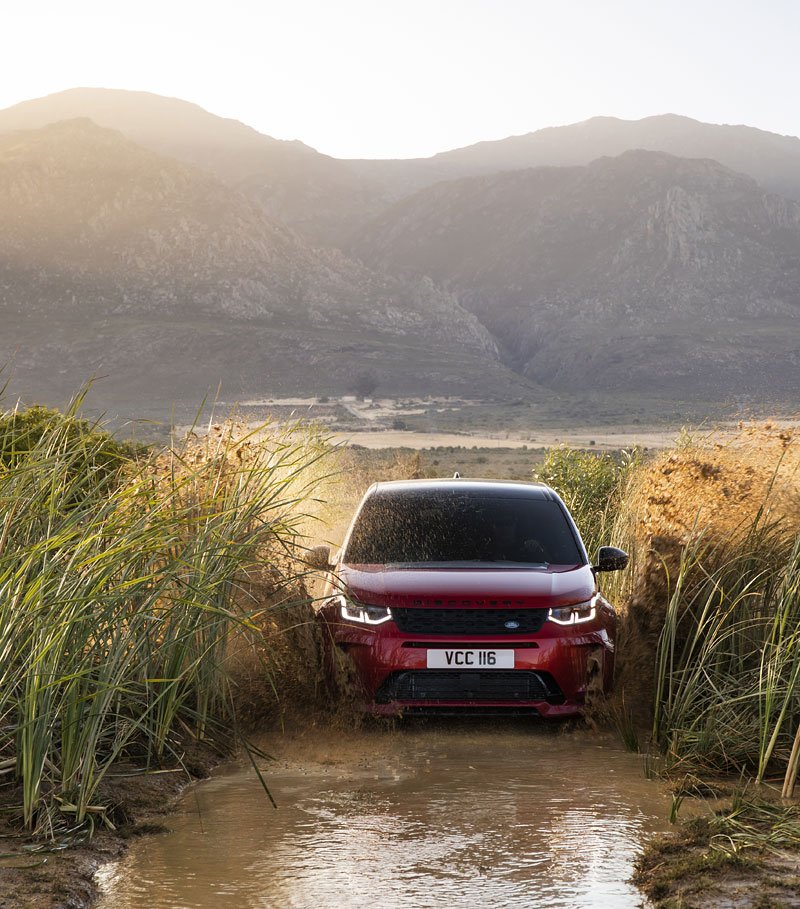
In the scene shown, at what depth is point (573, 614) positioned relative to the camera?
7.04 metres

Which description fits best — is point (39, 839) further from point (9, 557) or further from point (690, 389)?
point (690, 389)

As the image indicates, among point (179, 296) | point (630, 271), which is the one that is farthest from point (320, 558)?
point (630, 271)

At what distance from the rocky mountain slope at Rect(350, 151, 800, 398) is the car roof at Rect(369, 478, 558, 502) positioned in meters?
119

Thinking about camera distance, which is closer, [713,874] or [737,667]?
[713,874]

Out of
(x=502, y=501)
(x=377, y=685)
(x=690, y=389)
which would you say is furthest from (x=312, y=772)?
(x=690, y=389)

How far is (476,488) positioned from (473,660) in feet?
6.28

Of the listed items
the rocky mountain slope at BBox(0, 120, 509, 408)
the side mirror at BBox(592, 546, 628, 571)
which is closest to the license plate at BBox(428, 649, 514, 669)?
the side mirror at BBox(592, 546, 628, 571)

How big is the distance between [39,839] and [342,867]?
1.21m

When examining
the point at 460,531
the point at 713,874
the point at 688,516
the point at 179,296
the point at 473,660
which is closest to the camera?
the point at 713,874

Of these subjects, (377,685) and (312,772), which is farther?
(377,685)

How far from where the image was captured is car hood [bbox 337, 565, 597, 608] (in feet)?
22.7

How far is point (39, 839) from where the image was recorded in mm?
4895

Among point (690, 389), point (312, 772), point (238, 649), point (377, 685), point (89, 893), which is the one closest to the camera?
point (89, 893)

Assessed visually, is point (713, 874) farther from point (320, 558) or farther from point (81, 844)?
point (320, 558)
